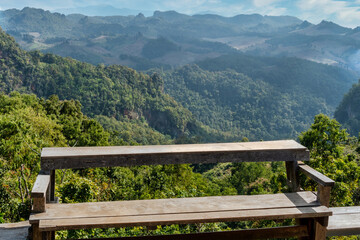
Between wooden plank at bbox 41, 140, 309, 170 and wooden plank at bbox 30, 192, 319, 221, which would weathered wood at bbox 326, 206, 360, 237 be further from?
wooden plank at bbox 41, 140, 309, 170

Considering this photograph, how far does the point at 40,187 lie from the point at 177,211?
89cm

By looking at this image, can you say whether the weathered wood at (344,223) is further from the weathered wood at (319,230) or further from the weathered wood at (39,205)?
the weathered wood at (39,205)

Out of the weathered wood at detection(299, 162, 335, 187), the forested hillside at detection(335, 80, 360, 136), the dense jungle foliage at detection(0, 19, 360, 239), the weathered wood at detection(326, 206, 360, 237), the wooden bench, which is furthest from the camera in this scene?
the forested hillside at detection(335, 80, 360, 136)

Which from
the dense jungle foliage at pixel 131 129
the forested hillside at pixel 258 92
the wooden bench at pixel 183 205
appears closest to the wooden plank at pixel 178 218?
the wooden bench at pixel 183 205

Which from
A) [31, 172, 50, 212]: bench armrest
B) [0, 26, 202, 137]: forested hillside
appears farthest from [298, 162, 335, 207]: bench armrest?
[0, 26, 202, 137]: forested hillside

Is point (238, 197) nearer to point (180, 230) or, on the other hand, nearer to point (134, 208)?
point (134, 208)

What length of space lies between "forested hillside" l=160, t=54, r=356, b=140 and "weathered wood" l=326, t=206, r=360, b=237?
10922 cm

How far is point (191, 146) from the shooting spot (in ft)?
8.52

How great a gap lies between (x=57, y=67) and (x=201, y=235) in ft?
284

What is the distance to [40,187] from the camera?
80.8 inches

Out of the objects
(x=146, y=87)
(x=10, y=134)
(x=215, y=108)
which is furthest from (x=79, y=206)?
(x=215, y=108)

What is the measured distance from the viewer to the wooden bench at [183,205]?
2.11 meters

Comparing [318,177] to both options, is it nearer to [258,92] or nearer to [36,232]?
[36,232]

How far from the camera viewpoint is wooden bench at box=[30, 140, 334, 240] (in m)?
2.11
